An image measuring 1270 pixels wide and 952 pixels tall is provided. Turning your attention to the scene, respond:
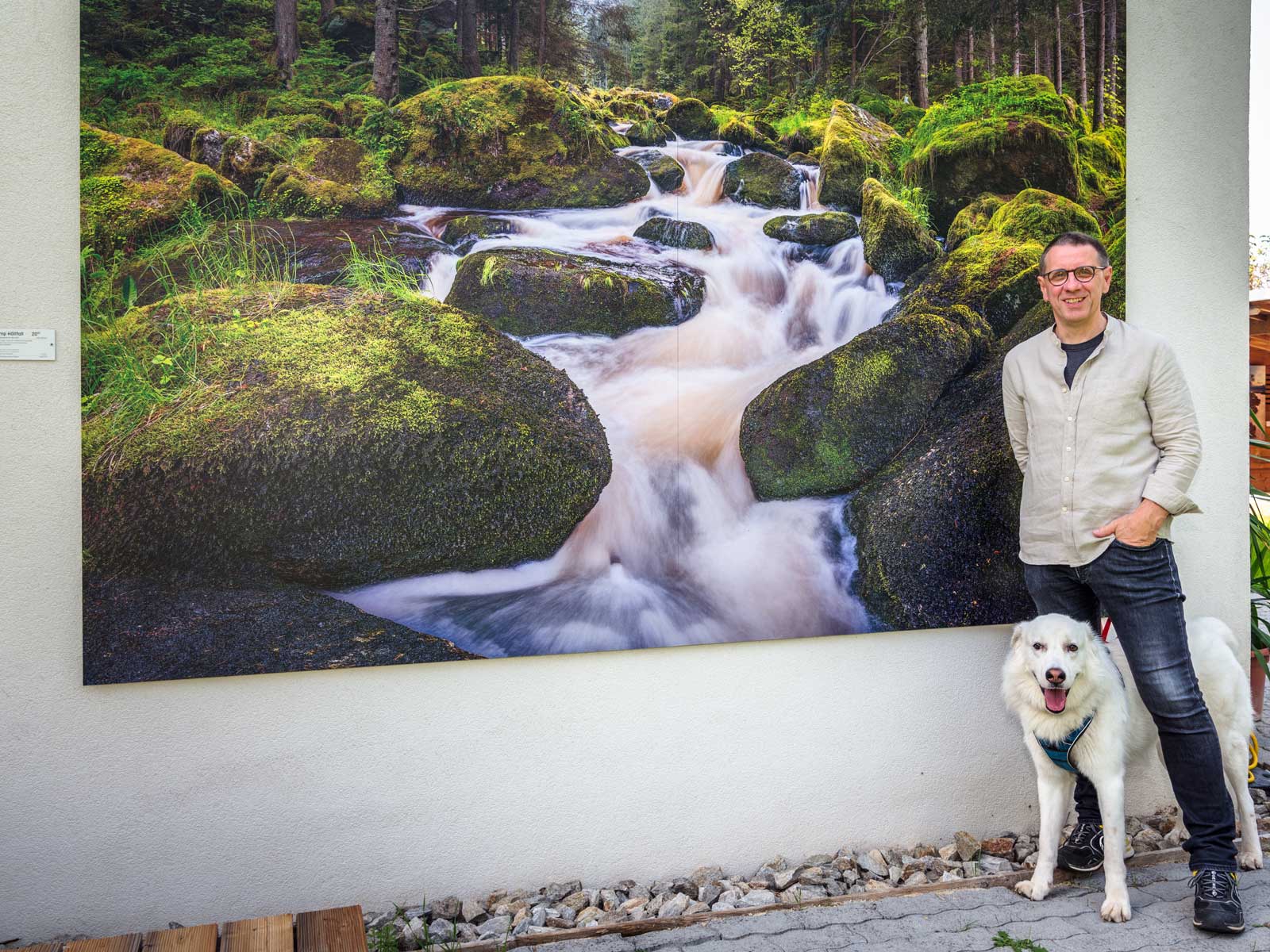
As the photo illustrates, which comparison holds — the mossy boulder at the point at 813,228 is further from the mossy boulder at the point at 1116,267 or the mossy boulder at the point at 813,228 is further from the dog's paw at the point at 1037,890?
the dog's paw at the point at 1037,890

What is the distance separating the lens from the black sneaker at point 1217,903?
2623 mm

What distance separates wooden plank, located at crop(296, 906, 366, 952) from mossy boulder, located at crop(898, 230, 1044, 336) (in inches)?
112

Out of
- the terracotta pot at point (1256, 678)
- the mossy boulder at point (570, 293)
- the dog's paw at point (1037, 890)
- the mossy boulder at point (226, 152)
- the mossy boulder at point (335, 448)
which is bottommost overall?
the dog's paw at point (1037, 890)

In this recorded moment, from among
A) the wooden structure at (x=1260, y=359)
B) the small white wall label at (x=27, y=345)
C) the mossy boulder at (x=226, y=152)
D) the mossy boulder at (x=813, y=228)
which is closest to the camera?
the small white wall label at (x=27, y=345)

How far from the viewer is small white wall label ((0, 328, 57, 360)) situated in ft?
8.04

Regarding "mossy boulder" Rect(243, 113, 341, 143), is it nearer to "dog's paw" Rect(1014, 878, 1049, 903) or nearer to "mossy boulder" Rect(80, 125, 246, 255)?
"mossy boulder" Rect(80, 125, 246, 255)

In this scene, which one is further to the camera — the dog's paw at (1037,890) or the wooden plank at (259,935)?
the dog's paw at (1037,890)

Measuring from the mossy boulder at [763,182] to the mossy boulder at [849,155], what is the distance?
0.12 m

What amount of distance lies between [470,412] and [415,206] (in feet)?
→ 2.30

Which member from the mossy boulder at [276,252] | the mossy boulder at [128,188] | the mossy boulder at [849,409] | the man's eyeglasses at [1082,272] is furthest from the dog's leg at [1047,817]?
the mossy boulder at [128,188]

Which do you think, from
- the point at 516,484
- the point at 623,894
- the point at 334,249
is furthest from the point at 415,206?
the point at 623,894

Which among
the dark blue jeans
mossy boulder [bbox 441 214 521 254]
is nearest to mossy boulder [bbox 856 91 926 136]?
mossy boulder [bbox 441 214 521 254]

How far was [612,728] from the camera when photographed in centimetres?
301

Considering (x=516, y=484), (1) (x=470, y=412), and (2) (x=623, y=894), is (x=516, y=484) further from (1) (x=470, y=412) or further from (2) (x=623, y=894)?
(2) (x=623, y=894)
